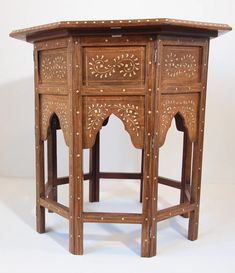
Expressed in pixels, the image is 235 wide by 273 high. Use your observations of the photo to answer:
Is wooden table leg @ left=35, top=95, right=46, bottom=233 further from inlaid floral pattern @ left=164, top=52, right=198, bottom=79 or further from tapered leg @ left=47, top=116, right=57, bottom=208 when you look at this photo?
inlaid floral pattern @ left=164, top=52, right=198, bottom=79

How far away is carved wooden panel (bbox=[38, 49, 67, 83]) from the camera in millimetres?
1877

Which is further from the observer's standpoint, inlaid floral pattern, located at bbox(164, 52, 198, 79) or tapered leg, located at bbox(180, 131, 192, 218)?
tapered leg, located at bbox(180, 131, 192, 218)

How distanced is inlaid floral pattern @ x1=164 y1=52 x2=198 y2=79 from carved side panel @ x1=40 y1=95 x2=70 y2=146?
537mm

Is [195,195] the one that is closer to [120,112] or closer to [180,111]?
[180,111]

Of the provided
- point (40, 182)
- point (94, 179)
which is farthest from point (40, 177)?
point (94, 179)

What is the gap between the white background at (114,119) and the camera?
9.89 feet

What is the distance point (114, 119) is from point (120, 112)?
1431mm

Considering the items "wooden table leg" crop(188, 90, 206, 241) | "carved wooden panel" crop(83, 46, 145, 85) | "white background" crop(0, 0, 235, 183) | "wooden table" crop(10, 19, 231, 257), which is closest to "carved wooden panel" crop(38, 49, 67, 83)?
"wooden table" crop(10, 19, 231, 257)

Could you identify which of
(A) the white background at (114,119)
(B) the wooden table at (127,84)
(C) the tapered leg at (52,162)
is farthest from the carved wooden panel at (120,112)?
(A) the white background at (114,119)

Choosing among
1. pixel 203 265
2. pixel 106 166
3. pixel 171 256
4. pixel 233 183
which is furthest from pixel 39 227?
pixel 233 183

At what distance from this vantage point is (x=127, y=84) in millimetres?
1784

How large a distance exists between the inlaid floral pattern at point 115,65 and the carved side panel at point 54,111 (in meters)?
0.23

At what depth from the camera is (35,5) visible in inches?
121

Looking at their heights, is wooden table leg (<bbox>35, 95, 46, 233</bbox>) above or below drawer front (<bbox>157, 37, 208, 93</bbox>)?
below
